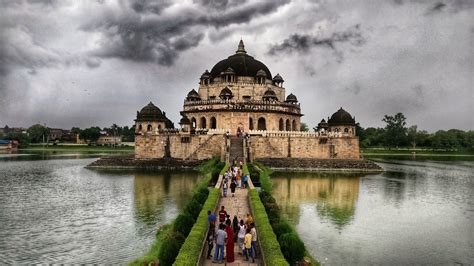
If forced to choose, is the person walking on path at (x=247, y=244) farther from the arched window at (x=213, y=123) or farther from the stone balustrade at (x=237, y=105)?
the arched window at (x=213, y=123)

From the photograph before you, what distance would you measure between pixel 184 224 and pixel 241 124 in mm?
33252

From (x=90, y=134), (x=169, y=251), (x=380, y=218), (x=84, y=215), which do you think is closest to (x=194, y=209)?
(x=169, y=251)

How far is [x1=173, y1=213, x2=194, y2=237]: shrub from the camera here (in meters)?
12.6

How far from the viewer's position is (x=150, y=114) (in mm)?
45062

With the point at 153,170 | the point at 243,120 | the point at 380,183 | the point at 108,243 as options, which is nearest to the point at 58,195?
the point at 108,243

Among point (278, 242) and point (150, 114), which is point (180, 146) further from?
point (278, 242)

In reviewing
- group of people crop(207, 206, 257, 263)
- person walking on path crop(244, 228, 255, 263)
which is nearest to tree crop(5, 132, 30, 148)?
group of people crop(207, 206, 257, 263)

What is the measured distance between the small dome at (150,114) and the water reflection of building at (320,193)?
55.0 ft

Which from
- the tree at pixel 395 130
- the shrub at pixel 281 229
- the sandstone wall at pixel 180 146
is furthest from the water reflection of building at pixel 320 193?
the tree at pixel 395 130

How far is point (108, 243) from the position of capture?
14594 millimetres

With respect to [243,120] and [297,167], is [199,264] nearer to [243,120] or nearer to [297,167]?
[297,167]

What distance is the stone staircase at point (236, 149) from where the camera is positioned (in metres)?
35.7

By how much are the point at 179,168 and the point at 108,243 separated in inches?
949

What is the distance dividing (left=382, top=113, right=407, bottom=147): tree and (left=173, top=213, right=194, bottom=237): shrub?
238 ft
